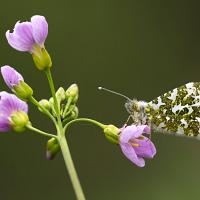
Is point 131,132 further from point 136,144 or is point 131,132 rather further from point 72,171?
point 72,171

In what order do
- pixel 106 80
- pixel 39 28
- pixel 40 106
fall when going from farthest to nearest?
1. pixel 106 80
2. pixel 39 28
3. pixel 40 106

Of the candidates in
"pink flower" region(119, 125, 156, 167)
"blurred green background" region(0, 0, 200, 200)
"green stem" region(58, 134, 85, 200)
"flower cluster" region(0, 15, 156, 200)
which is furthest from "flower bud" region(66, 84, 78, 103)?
"blurred green background" region(0, 0, 200, 200)

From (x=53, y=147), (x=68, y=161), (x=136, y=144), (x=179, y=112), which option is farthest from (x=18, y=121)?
(x=179, y=112)

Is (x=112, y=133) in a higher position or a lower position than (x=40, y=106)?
lower

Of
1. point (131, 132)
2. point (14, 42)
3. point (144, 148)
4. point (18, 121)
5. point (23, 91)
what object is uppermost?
point (14, 42)

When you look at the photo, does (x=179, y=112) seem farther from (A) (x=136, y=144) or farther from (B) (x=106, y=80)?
(B) (x=106, y=80)

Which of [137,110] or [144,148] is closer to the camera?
[144,148]

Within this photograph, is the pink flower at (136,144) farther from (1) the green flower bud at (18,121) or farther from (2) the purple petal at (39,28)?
(2) the purple petal at (39,28)

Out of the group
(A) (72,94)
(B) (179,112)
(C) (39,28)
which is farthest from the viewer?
(B) (179,112)
